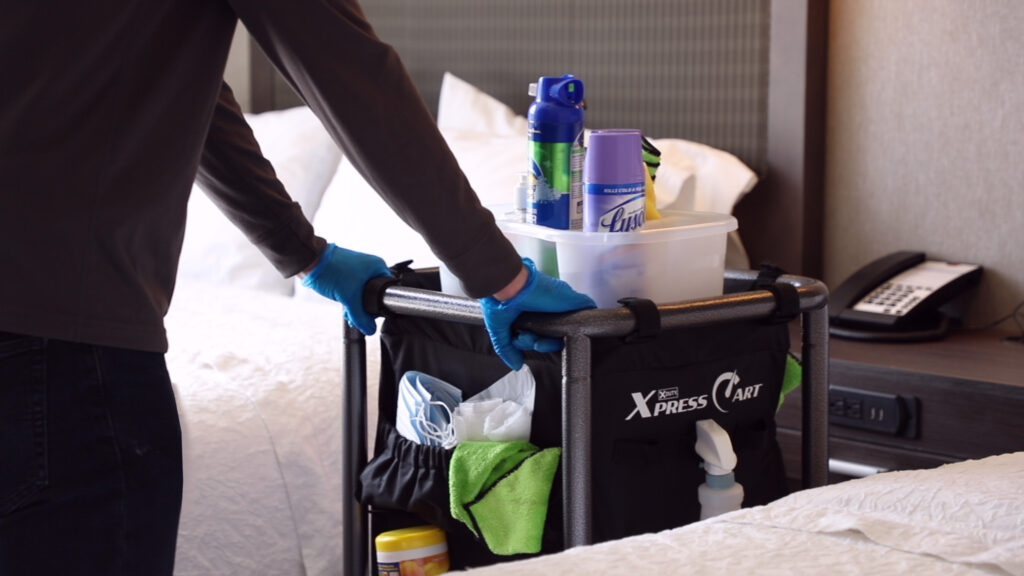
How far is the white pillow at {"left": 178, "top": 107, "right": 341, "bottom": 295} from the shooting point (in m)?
2.63

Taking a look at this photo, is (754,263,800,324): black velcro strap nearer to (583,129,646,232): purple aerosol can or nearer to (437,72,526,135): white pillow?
(583,129,646,232): purple aerosol can

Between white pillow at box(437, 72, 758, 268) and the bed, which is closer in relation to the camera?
the bed

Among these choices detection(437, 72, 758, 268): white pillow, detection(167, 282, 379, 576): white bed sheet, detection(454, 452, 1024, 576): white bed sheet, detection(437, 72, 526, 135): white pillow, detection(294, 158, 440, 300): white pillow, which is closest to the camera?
detection(454, 452, 1024, 576): white bed sheet

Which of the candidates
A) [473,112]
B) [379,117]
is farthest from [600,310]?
[473,112]

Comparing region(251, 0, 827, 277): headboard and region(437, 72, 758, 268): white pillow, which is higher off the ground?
region(251, 0, 827, 277): headboard

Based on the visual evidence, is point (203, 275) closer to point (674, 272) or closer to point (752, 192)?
point (752, 192)

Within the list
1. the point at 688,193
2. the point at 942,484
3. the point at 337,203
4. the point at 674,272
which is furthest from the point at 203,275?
the point at 942,484

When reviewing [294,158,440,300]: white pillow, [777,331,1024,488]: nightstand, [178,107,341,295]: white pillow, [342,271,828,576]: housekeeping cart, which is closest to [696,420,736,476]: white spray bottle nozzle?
[342,271,828,576]: housekeeping cart

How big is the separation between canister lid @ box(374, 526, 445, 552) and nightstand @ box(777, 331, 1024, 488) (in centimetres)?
69

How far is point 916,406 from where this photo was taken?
1729mm

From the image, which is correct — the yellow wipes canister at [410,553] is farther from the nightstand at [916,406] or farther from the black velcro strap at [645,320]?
the nightstand at [916,406]

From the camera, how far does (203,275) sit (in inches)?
105

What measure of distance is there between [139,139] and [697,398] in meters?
0.65

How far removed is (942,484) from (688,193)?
1.18 meters
